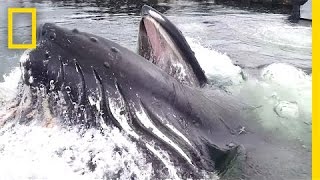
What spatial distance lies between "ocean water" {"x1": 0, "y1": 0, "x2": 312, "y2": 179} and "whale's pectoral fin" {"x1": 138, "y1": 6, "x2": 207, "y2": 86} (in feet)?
2.74

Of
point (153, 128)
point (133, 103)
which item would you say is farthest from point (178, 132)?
point (133, 103)

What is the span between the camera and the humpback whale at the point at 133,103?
5.06 m

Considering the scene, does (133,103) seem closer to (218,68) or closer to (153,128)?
(153,128)

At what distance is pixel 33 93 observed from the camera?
523 centimetres

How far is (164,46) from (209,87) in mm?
1053

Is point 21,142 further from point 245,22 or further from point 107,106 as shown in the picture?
point 245,22

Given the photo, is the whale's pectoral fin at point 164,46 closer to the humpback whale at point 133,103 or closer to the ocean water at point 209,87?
the humpback whale at point 133,103

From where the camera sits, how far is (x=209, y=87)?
273 inches

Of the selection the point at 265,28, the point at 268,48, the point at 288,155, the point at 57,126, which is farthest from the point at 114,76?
the point at 265,28

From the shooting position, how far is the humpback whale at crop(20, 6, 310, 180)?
506cm

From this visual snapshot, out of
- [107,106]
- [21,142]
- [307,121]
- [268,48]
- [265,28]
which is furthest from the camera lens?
[265,28]

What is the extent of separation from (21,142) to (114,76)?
1.37 metres

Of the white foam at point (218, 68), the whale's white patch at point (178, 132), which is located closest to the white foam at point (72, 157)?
the whale's white patch at point (178, 132)

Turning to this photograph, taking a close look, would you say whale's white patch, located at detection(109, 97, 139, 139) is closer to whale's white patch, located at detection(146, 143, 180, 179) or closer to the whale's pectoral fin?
whale's white patch, located at detection(146, 143, 180, 179)
